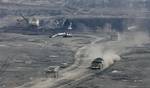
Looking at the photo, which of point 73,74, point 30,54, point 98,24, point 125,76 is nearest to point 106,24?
point 98,24

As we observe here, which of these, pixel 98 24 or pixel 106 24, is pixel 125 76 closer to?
pixel 106 24

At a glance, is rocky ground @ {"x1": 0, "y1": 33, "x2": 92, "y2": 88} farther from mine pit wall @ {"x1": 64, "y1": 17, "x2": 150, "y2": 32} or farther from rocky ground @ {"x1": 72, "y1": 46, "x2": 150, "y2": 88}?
mine pit wall @ {"x1": 64, "y1": 17, "x2": 150, "y2": 32}

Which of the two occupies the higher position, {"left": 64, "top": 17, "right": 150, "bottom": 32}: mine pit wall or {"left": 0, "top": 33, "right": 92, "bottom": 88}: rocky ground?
{"left": 64, "top": 17, "right": 150, "bottom": 32}: mine pit wall

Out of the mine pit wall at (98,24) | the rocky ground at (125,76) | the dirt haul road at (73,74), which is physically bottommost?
the rocky ground at (125,76)

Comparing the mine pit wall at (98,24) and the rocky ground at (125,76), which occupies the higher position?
the mine pit wall at (98,24)

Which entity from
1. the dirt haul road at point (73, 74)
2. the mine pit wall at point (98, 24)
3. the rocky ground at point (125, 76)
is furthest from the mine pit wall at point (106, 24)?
the rocky ground at point (125, 76)

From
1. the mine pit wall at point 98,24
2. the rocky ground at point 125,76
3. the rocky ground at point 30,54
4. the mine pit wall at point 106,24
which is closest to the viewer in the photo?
the rocky ground at point 125,76

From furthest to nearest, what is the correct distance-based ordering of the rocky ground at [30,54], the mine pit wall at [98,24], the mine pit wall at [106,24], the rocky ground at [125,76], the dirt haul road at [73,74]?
the mine pit wall at [98,24] → the mine pit wall at [106,24] → the rocky ground at [30,54] → the rocky ground at [125,76] → the dirt haul road at [73,74]

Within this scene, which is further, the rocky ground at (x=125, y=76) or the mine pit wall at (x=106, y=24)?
the mine pit wall at (x=106, y=24)

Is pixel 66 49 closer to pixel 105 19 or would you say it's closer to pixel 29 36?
pixel 29 36

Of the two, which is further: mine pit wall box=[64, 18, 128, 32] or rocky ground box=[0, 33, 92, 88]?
Result: mine pit wall box=[64, 18, 128, 32]

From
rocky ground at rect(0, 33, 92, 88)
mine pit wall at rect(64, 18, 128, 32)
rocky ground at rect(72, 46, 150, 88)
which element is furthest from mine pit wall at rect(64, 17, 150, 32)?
rocky ground at rect(72, 46, 150, 88)

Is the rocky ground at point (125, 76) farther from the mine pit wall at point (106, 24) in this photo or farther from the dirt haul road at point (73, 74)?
the mine pit wall at point (106, 24)
